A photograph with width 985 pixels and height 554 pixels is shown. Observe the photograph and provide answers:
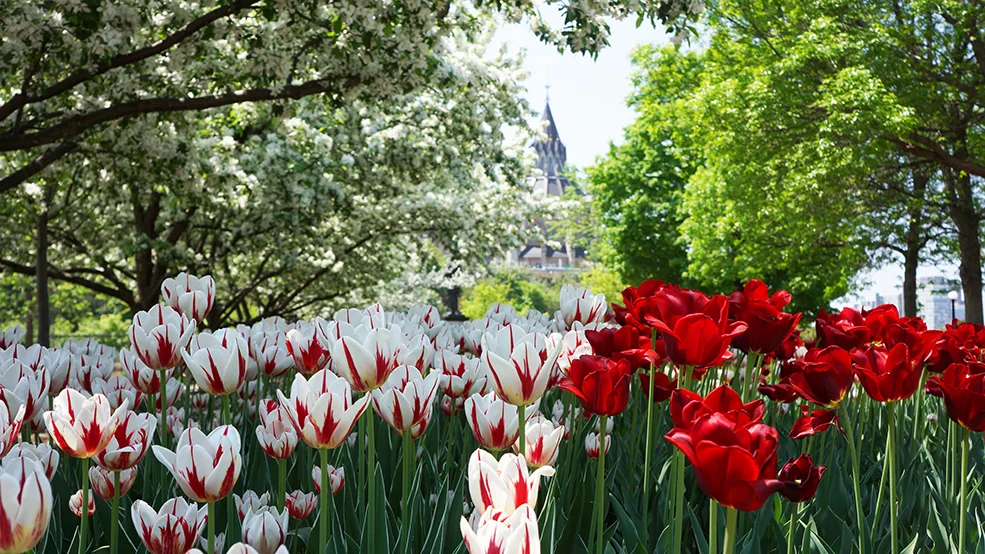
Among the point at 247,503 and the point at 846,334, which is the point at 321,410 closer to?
the point at 247,503

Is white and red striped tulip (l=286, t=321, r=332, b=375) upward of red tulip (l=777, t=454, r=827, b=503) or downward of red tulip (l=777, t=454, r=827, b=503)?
upward

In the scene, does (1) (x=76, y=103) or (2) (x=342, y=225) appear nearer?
(1) (x=76, y=103)

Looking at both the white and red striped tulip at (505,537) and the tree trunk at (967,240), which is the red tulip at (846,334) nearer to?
the white and red striped tulip at (505,537)

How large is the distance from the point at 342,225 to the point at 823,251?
12809 millimetres

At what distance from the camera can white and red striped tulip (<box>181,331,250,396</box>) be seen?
6.32 ft

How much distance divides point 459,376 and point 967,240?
18.6 m

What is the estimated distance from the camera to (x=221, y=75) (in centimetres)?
877

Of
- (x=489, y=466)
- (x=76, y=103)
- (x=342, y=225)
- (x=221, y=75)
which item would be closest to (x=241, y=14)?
(x=221, y=75)

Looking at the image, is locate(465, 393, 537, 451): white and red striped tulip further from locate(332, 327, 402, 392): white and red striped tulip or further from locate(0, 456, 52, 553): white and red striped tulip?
locate(0, 456, 52, 553): white and red striped tulip

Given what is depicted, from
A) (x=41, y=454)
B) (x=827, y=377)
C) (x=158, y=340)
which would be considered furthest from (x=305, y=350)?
(x=827, y=377)

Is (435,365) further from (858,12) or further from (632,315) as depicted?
(858,12)

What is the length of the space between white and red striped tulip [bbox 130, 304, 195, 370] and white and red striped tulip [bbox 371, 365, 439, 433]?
2.27 feet

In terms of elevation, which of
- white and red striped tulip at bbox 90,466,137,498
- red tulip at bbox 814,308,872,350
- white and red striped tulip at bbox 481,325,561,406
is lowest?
white and red striped tulip at bbox 90,466,137,498

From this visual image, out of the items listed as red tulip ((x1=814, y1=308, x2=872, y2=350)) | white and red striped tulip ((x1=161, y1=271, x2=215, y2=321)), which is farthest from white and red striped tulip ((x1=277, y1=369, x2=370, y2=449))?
red tulip ((x1=814, y1=308, x2=872, y2=350))
